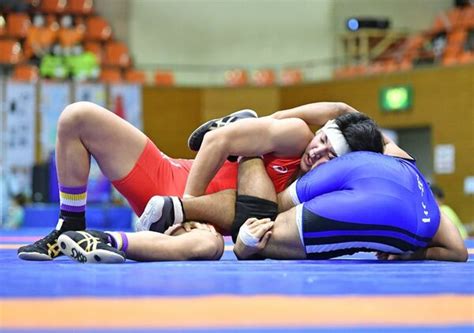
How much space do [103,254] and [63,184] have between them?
27.1 inches

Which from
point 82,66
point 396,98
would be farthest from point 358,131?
point 82,66

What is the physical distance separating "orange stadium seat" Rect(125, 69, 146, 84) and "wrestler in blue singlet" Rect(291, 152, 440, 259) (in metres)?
12.5

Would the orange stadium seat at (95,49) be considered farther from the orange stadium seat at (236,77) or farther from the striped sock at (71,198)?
the striped sock at (71,198)

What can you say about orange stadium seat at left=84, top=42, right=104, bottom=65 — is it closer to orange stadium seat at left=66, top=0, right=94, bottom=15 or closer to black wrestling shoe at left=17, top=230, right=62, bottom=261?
orange stadium seat at left=66, top=0, right=94, bottom=15

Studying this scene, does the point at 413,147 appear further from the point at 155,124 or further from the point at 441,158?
the point at 155,124

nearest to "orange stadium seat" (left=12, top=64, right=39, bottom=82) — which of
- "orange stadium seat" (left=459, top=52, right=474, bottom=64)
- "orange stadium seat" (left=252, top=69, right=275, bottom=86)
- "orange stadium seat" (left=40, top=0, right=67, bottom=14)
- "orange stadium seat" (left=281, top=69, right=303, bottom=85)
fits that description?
"orange stadium seat" (left=40, top=0, right=67, bottom=14)

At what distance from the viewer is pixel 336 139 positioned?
3.48 m

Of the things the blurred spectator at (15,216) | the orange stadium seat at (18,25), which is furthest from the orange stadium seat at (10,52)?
the blurred spectator at (15,216)

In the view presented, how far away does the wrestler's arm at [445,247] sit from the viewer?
3.44 metres

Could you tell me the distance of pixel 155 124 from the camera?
15.6 metres

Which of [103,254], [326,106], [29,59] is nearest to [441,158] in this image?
[29,59]

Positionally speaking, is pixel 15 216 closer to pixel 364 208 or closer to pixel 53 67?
pixel 53 67

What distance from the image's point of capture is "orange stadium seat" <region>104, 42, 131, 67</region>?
52.9 ft

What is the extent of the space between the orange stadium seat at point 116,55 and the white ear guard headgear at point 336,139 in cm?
1297
